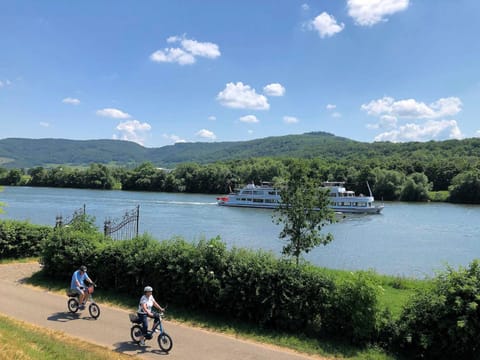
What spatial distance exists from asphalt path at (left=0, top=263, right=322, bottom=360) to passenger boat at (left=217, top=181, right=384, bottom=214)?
55230 millimetres

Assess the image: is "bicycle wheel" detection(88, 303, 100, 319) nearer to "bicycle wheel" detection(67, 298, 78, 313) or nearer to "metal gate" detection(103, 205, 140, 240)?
"bicycle wheel" detection(67, 298, 78, 313)

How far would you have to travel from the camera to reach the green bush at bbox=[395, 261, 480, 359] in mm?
7691

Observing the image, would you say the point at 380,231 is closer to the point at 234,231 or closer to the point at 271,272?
the point at 234,231

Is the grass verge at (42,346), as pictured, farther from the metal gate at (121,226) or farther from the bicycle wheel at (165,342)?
the metal gate at (121,226)

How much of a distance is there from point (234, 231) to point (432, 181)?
257 ft

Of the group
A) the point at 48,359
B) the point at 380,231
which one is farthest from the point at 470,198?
the point at 48,359

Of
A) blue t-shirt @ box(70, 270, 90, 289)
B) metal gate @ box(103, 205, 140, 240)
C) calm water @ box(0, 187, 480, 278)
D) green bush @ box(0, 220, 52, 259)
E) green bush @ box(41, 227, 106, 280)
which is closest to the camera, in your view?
blue t-shirt @ box(70, 270, 90, 289)

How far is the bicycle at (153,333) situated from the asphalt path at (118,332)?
144mm

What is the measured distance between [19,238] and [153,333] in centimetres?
1254

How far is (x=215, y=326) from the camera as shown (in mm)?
10133

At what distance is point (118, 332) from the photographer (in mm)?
9641

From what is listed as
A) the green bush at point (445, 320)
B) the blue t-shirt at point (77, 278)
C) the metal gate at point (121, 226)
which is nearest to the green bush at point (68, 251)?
the metal gate at point (121, 226)

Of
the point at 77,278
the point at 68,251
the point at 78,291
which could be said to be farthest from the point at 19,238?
the point at 78,291

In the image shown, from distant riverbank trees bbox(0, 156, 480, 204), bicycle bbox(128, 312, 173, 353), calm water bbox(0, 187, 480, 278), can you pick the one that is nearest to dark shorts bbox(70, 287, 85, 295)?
bicycle bbox(128, 312, 173, 353)
